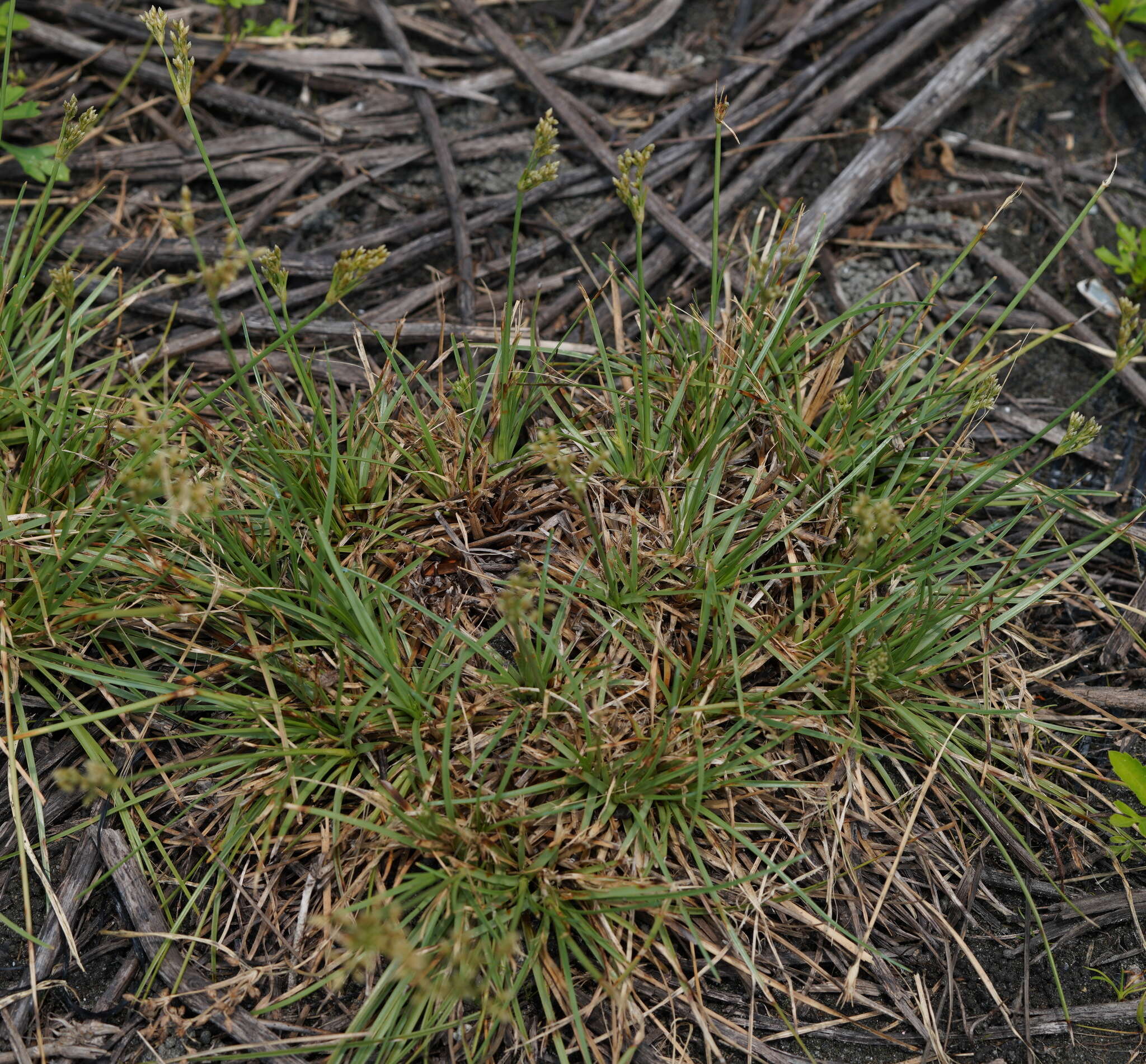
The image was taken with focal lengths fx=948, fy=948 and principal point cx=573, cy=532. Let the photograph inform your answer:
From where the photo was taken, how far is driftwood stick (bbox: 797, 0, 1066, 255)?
3.29 metres

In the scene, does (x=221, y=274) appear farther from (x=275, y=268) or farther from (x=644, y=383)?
(x=644, y=383)

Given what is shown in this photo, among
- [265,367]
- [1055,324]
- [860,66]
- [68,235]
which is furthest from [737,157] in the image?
[68,235]

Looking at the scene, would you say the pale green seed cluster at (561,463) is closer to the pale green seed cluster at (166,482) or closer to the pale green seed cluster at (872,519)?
the pale green seed cluster at (872,519)

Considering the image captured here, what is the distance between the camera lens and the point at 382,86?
3.56 m

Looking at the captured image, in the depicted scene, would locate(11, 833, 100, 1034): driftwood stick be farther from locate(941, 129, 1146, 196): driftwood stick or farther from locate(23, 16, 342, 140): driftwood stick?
locate(941, 129, 1146, 196): driftwood stick

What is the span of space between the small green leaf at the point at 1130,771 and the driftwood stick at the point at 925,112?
1.82m

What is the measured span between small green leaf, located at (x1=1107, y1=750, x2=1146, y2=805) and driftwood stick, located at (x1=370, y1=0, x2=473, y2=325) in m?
2.16

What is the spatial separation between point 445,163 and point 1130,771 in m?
2.76

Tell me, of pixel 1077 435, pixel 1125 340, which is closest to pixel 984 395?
pixel 1077 435

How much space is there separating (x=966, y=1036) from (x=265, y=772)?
1696 mm

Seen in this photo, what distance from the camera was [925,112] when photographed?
11.3ft

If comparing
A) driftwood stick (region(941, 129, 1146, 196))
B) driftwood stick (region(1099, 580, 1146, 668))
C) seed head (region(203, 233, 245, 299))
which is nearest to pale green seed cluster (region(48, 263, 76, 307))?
seed head (region(203, 233, 245, 299))

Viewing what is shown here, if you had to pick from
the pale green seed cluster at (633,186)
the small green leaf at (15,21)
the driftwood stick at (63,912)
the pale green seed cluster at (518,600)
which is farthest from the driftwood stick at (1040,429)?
the small green leaf at (15,21)

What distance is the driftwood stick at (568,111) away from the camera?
3.18 m
